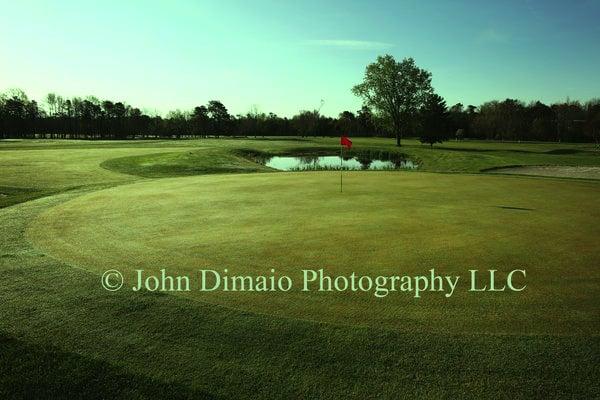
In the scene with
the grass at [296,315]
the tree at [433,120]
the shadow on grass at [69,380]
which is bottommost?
the shadow on grass at [69,380]

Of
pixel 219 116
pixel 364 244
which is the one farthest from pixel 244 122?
pixel 364 244

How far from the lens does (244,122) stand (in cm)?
14938

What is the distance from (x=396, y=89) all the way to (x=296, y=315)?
6405cm

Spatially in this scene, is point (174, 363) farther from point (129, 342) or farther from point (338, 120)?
point (338, 120)

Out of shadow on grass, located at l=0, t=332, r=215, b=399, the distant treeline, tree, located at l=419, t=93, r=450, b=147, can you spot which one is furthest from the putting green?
the distant treeline

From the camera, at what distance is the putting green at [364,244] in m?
5.94

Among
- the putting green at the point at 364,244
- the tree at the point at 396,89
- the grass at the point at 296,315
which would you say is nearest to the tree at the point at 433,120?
the tree at the point at 396,89

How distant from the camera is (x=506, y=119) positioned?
10681 centimetres

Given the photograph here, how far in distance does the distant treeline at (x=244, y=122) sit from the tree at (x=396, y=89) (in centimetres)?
2703

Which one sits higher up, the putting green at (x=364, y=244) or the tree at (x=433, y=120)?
the tree at (x=433, y=120)

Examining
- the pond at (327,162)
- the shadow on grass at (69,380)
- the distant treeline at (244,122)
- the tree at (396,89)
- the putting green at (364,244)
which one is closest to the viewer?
the shadow on grass at (69,380)

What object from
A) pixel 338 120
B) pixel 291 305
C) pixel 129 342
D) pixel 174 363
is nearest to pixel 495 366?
pixel 291 305

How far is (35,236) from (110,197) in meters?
5.22

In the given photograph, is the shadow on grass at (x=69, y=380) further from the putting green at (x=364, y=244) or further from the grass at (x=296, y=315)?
the putting green at (x=364, y=244)
